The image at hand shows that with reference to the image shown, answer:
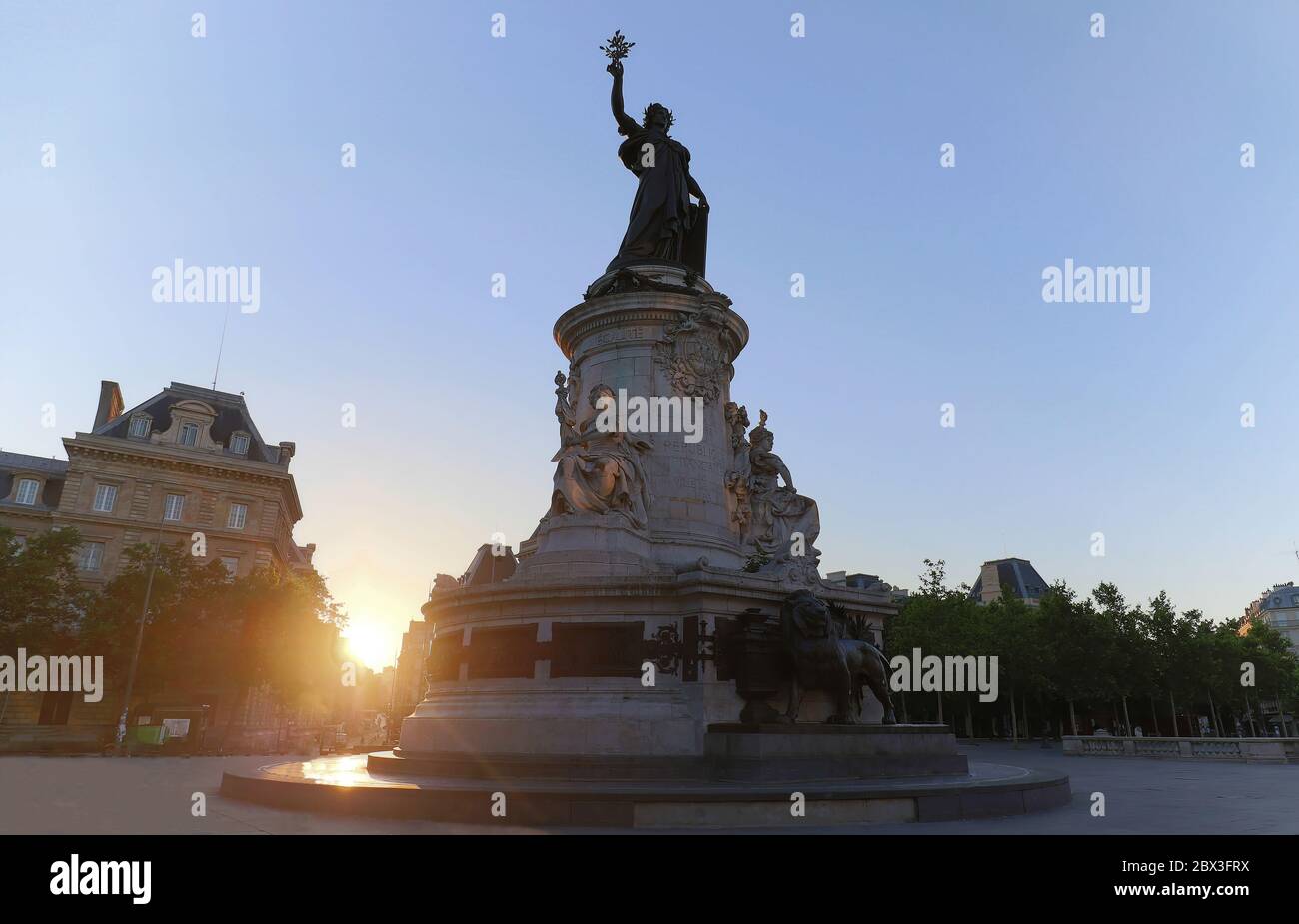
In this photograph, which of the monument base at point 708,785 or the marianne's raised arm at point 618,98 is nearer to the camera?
the monument base at point 708,785

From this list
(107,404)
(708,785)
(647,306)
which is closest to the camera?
(708,785)

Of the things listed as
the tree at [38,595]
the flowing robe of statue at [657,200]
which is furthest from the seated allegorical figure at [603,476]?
the tree at [38,595]

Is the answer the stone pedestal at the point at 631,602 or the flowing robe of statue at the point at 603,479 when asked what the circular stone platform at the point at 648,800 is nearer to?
the stone pedestal at the point at 631,602

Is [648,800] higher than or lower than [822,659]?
lower

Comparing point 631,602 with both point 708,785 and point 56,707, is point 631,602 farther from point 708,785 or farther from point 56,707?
point 56,707

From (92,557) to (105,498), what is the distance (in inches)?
154

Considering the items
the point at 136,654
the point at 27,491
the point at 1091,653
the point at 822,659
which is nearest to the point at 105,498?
the point at 27,491

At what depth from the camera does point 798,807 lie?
9.92m

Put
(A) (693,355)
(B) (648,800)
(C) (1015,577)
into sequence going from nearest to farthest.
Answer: (B) (648,800), (A) (693,355), (C) (1015,577)

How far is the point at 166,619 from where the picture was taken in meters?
39.1

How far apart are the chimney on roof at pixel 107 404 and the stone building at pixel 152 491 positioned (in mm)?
70

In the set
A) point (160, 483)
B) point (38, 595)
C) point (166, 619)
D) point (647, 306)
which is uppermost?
point (160, 483)

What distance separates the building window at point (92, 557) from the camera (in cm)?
4872
